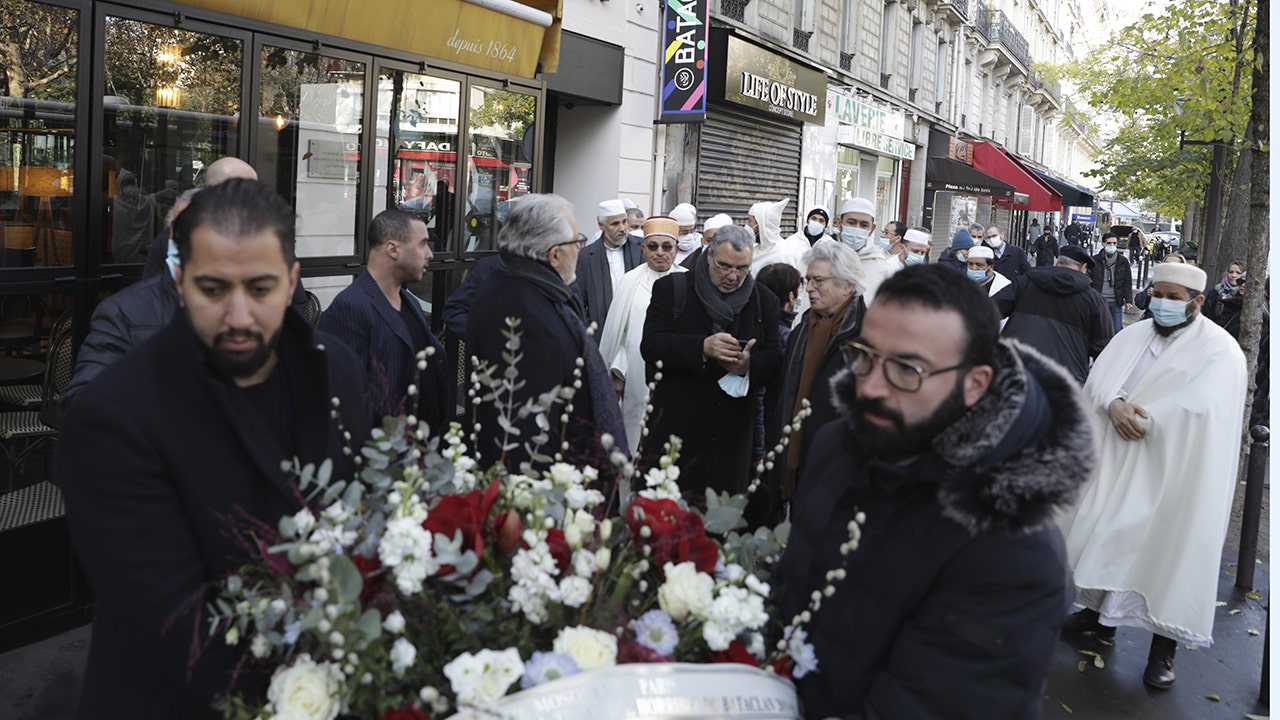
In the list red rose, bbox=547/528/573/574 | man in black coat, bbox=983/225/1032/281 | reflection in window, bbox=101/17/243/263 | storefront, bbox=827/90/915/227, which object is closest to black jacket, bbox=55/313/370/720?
red rose, bbox=547/528/573/574

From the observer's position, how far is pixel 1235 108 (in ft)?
39.9

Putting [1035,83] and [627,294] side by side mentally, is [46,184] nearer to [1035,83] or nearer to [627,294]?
[627,294]

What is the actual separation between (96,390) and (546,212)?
8.84ft

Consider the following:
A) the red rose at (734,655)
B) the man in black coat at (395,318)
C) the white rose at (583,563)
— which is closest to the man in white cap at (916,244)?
the man in black coat at (395,318)

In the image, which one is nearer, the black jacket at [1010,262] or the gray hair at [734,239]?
the gray hair at [734,239]

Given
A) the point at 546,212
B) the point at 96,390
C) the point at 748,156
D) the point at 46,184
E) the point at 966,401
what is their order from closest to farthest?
the point at 96,390
the point at 966,401
the point at 546,212
the point at 46,184
the point at 748,156

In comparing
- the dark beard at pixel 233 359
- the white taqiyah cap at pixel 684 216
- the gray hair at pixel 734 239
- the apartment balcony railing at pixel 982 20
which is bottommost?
the dark beard at pixel 233 359

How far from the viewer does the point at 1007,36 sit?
133 ft

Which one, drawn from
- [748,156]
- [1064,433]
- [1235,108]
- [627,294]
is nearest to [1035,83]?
[748,156]

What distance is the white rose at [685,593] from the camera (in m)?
1.81

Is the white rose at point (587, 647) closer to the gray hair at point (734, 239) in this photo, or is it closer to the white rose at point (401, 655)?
the white rose at point (401, 655)

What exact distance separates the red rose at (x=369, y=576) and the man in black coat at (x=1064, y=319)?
6377 millimetres

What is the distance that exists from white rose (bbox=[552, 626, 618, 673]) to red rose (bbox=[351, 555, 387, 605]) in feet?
0.96

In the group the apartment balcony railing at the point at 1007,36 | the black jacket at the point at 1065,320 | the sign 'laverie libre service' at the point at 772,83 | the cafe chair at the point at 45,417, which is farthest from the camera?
the apartment balcony railing at the point at 1007,36
